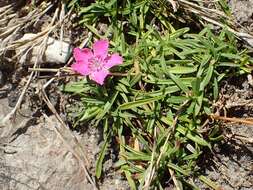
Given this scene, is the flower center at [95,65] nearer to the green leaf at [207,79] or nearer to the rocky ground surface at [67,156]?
the rocky ground surface at [67,156]

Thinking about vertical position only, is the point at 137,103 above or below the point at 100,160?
above

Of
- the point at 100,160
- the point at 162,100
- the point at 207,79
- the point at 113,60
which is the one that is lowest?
the point at 100,160

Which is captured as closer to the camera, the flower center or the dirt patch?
the flower center

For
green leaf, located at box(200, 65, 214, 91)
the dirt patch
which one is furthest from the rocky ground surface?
green leaf, located at box(200, 65, 214, 91)

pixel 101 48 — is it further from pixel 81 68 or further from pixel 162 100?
pixel 162 100

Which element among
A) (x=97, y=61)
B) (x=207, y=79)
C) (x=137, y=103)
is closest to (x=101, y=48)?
(x=97, y=61)

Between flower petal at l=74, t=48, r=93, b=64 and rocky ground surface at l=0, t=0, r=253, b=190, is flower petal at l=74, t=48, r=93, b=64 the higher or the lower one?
the higher one

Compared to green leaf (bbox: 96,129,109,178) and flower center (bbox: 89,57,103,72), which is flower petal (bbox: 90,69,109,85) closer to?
flower center (bbox: 89,57,103,72)
